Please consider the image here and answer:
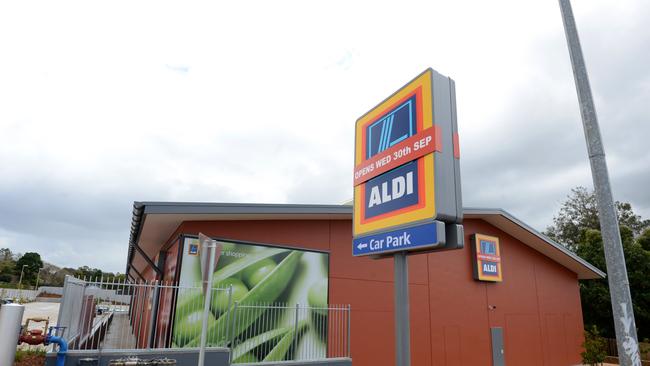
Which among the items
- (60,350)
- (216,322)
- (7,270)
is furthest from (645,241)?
(7,270)

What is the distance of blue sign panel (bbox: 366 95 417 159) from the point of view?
22.3 feet

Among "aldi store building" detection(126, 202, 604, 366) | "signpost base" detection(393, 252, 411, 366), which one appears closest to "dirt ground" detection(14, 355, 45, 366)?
"aldi store building" detection(126, 202, 604, 366)

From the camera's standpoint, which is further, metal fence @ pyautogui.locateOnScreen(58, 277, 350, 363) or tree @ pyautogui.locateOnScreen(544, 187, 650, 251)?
tree @ pyautogui.locateOnScreen(544, 187, 650, 251)

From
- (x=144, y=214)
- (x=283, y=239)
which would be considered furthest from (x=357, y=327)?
(x=144, y=214)

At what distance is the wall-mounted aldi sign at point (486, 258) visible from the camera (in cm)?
1878

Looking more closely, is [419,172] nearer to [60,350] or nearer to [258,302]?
[60,350]

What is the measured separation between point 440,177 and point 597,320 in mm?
31520

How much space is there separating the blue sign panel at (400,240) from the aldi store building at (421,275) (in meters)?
5.56

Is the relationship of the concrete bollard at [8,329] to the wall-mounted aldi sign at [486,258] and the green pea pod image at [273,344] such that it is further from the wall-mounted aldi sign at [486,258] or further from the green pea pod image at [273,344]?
the wall-mounted aldi sign at [486,258]

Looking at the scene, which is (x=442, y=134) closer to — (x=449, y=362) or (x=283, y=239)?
(x=283, y=239)

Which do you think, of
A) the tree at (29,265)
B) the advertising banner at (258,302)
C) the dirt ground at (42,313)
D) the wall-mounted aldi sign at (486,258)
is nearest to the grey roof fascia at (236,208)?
the advertising banner at (258,302)

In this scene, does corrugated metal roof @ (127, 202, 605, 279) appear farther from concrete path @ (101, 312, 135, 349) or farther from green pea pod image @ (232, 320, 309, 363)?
green pea pod image @ (232, 320, 309, 363)

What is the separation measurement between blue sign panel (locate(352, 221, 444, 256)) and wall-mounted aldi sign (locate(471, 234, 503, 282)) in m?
13.0

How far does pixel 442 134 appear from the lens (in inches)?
249
